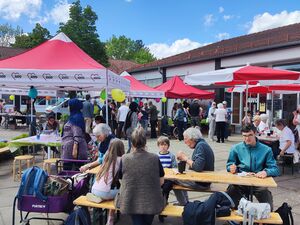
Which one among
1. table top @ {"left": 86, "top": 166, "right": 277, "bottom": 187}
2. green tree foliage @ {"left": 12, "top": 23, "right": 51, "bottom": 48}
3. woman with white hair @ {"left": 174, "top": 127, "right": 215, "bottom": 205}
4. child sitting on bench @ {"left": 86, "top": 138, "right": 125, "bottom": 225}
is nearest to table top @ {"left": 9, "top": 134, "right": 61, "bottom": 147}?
table top @ {"left": 86, "top": 166, "right": 277, "bottom": 187}

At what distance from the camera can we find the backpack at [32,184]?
4152 mm

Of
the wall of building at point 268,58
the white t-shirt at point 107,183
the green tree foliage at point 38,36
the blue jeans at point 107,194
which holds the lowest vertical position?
the blue jeans at point 107,194

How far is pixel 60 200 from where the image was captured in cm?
426

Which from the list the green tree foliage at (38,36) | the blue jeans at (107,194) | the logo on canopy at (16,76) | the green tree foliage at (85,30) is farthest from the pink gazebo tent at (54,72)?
the green tree foliage at (38,36)

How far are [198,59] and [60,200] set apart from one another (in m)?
18.3

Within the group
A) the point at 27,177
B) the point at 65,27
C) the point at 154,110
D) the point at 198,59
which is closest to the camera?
the point at 27,177

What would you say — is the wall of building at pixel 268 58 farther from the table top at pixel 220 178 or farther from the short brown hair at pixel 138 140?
the short brown hair at pixel 138 140

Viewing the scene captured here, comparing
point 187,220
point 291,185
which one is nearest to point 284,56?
point 291,185

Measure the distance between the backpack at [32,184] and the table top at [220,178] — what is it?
5.09 ft

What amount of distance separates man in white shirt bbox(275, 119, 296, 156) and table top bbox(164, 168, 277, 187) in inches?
141

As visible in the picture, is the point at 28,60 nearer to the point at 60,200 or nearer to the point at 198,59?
the point at 60,200

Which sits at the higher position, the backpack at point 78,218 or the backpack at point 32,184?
the backpack at point 32,184

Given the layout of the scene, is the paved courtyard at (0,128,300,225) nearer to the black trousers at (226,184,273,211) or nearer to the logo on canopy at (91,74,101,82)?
the black trousers at (226,184,273,211)

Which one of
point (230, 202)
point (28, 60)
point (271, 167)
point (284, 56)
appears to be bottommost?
point (230, 202)
